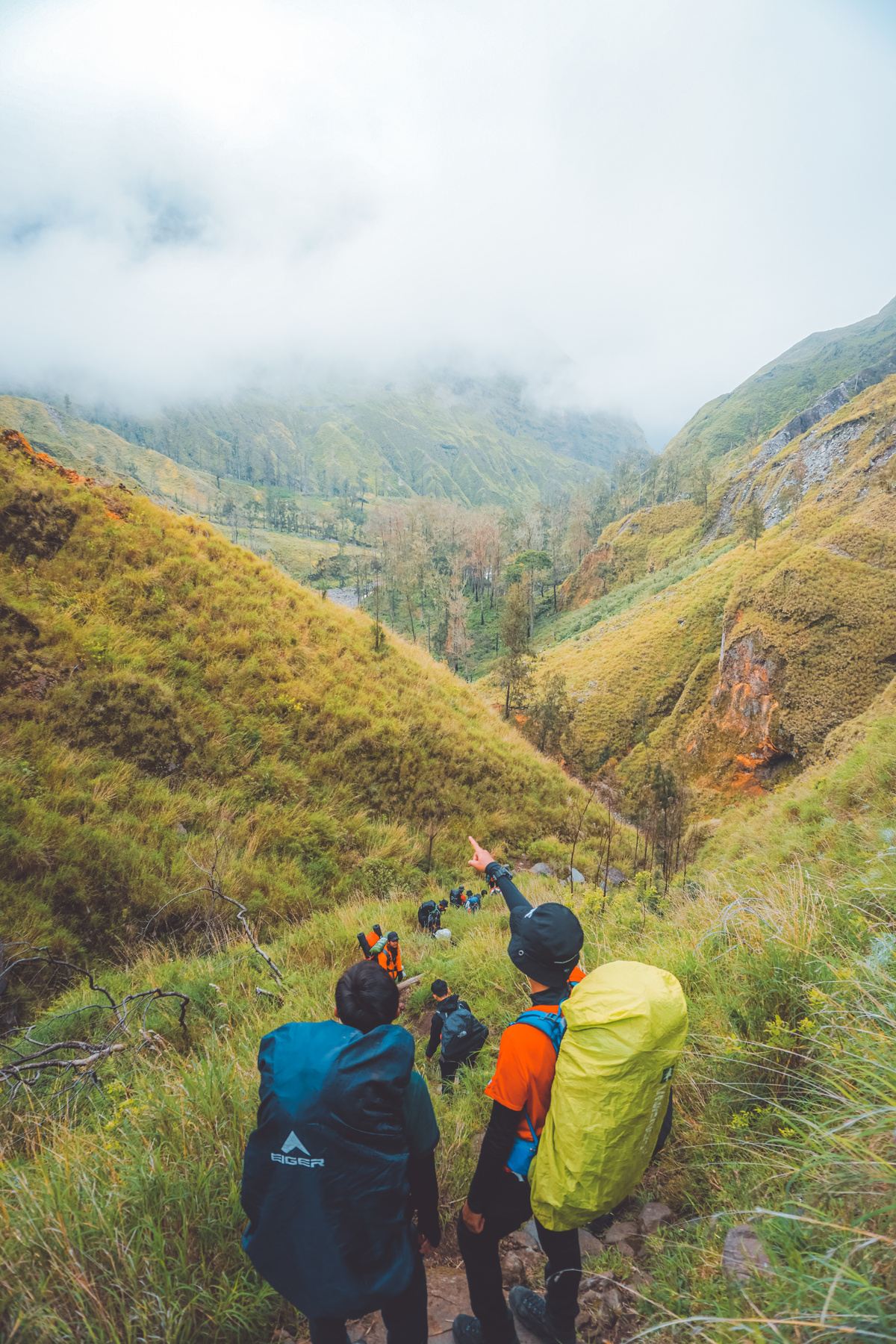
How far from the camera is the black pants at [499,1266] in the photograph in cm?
214

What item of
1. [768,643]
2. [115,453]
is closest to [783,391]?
[768,643]

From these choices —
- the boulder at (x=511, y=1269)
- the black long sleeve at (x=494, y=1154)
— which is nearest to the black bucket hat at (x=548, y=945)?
the black long sleeve at (x=494, y=1154)

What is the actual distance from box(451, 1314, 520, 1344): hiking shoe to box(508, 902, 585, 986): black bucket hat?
1.40 meters

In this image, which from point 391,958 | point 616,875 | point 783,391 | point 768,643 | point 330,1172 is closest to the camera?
point 330,1172

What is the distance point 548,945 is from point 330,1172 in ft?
3.71

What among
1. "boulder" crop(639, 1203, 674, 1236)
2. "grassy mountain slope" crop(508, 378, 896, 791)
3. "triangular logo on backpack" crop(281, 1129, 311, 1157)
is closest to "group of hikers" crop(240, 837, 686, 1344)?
"triangular logo on backpack" crop(281, 1129, 311, 1157)

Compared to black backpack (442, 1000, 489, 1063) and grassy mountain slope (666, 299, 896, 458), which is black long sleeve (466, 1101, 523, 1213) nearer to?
black backpack (442, 1000, 489, 1063)

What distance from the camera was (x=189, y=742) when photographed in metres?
7.74

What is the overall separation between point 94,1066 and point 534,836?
8696 mm

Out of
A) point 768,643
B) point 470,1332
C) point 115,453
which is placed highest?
point 115,453

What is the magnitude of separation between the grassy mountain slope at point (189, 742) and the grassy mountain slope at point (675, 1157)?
1702 millimetres

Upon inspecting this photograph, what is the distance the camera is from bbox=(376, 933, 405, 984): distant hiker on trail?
496 cm

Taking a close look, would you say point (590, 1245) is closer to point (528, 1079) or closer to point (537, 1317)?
point (537, 1317)

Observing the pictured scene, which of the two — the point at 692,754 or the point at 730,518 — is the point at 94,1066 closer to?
the point at 692,754
